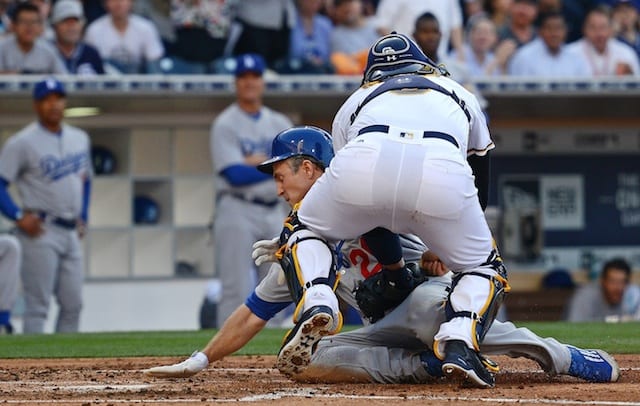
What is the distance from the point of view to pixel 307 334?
4770 millimetres

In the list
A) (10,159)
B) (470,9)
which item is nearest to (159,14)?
(10,159)

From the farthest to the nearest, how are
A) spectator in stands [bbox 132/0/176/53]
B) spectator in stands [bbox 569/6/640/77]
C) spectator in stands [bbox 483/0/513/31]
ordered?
spectator in stands [bbox 483/0/513/31]
spectator in stands [bbox 569/6/640/77]
spectator in stands [bbox 132/0/176/53]

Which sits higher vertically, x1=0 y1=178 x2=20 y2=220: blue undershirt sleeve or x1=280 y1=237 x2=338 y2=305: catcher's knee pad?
x1=0 y1=178 x2=20 y2=220: blue undershirt sleeve

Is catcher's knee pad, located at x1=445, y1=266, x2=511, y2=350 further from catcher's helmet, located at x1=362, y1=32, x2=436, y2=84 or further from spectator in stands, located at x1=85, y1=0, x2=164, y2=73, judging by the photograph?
spectator in stands, located at x1=85, y1=0, x2=164, y2=73

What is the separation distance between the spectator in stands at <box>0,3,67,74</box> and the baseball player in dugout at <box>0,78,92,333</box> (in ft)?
2.69

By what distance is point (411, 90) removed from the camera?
16.7 ft

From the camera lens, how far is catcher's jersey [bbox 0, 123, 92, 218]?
9969 millimetres

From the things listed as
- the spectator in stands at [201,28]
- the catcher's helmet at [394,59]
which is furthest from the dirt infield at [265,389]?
the spectator in stands at [201,28]

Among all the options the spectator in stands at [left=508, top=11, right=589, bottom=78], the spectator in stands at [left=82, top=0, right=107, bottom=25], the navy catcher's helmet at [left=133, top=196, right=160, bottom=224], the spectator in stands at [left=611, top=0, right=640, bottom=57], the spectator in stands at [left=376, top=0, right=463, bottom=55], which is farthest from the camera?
the spectator in stands at [left=611, top=0, right=640, bottom=57]

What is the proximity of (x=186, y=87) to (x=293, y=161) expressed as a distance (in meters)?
5.67

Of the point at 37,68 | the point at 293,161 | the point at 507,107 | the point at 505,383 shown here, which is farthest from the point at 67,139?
the point at 505,383

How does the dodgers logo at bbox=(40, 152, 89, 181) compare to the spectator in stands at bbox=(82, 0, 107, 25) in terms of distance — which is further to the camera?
the spectator in stands at bbox=(82, 0, 107, 25)

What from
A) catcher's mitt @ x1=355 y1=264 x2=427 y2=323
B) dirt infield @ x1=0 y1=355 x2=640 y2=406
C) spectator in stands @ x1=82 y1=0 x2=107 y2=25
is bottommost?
dirt infield @ x1=0 y1=355 x2=640 y2=406

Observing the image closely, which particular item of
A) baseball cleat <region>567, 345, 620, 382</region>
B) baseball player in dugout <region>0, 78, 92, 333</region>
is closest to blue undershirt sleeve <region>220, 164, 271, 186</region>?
baseball player in dugout <region>0, 78, 92, 333</region>
